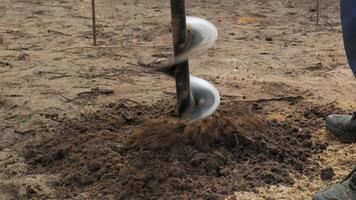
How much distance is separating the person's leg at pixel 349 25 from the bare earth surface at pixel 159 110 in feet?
2.12

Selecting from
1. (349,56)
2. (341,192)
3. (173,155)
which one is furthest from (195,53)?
(341,192)

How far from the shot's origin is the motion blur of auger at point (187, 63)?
2756 millimetres

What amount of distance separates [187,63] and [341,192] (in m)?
0.96

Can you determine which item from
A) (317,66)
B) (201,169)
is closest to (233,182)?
(201,169)

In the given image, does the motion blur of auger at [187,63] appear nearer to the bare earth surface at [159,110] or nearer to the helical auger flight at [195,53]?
the helical auger flight at [195,53]

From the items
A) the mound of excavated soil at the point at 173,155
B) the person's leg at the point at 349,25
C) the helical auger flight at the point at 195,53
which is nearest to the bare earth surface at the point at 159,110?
the mound of excavated soil at the point at 173,155

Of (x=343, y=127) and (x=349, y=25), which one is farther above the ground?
(x=349, y=25)

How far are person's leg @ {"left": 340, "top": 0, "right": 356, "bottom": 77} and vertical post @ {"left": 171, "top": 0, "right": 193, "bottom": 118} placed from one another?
0.75 metres

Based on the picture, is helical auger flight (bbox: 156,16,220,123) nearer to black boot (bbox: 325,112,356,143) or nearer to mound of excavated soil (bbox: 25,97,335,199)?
mound of excavated soil (bbox: 25,97,335,199)

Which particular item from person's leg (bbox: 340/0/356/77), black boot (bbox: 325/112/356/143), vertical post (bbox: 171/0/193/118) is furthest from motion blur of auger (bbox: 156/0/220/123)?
black boot (bbox: 325/112/356/143)

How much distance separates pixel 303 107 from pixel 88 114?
1.39 metres

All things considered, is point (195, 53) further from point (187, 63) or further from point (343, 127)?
point (343, 127)

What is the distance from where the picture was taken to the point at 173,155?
283 cm

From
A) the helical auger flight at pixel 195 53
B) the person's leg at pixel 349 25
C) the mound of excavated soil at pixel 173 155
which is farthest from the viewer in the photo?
the helical auger flight at pixel 195 53
